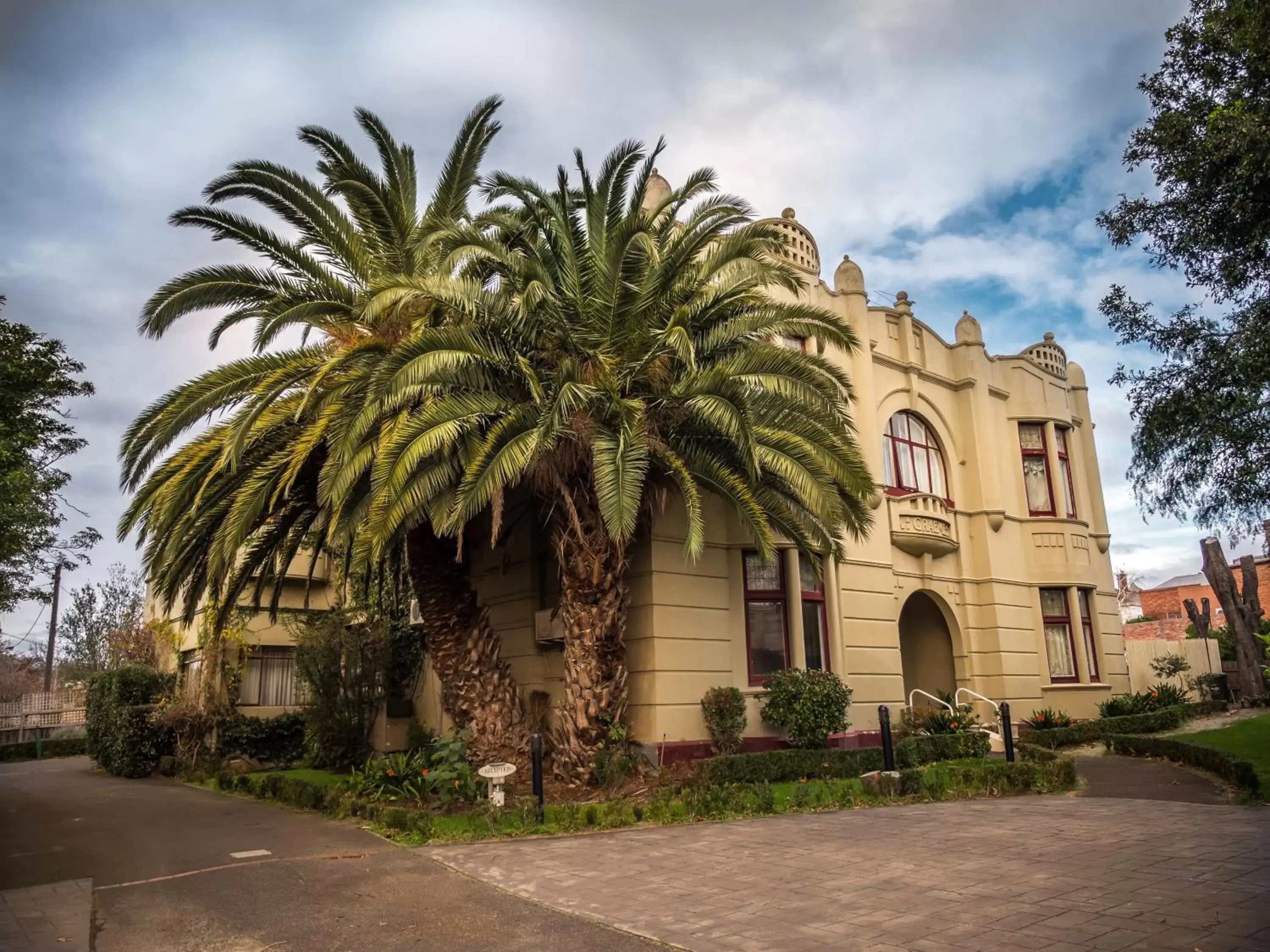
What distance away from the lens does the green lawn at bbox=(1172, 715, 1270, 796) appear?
44.7 ft

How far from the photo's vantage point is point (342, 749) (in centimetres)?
1911

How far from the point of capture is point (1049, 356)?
25.5m

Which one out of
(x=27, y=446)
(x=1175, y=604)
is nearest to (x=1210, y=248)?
(x=27, y=446)

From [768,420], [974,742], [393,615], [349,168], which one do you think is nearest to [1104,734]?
[974,742]

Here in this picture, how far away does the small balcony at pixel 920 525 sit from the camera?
20328 mm

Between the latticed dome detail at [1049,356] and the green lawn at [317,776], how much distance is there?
1966 centimetres

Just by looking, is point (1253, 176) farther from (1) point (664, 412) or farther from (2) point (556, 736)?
(2) point (556, 736)

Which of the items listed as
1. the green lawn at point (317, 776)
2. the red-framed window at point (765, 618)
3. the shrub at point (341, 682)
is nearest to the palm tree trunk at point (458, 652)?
the green lawn at point (317, 776)

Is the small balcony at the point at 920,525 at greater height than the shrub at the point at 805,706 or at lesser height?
greater

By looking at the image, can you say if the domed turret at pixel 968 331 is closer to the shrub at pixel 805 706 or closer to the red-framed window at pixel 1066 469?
the red-framed window at pixel 1066 469

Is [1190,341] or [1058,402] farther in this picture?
[1058,402]

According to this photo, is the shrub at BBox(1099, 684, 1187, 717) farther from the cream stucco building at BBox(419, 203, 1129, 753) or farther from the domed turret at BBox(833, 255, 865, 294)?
the domed turret at BBox(833, 255, 865, 294)

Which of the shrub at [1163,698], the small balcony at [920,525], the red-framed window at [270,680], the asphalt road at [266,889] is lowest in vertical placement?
the asphalt road at [266,889]

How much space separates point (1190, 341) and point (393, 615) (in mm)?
16433
